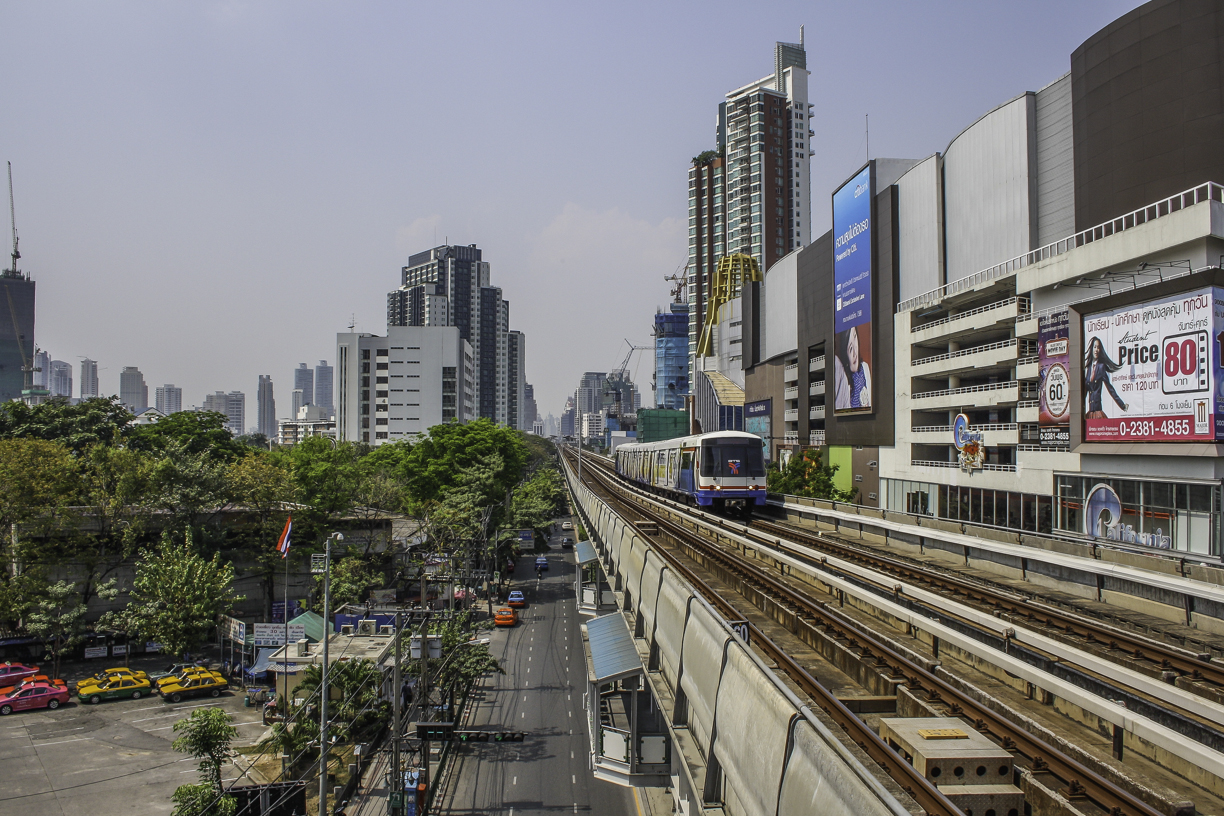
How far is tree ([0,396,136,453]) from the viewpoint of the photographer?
49188mm

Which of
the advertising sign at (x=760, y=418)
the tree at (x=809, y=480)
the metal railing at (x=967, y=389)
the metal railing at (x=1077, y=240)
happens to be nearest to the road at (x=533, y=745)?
the tree at (x=809, y=480)

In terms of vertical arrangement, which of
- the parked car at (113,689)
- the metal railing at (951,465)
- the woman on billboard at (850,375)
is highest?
the woman on billboard at (850,375)

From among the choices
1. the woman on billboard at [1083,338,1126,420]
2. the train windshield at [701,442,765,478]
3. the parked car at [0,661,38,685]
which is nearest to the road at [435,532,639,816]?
the train windshield at [701,442,765,478]

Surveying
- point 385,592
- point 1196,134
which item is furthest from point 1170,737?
point 385,592

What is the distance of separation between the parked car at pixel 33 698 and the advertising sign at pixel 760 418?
176 feet

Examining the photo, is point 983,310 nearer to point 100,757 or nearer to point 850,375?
point 850,375

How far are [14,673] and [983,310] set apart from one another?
4560 cm

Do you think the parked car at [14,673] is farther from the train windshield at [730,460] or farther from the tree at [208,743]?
the train windshield at [730,460]

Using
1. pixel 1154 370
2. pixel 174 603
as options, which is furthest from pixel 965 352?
pixel 174 603

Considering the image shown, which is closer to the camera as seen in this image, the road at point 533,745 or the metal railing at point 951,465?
the road at point 533,745

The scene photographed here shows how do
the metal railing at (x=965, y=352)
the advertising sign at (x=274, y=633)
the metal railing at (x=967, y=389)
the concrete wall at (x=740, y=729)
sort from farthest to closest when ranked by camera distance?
the metal railing at (x=965, y=352)
the metal railing at (x=967, y=389)
the advertising sign at (x=274, y=633)
the concrete wall at (x=740, y=729)

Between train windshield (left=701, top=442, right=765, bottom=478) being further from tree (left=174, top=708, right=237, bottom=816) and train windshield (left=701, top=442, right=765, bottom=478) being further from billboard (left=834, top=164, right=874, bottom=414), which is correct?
tree (left=174, top=708, right=237, bottom=816)

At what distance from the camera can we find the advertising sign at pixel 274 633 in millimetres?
30594

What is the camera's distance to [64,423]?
168 ft
